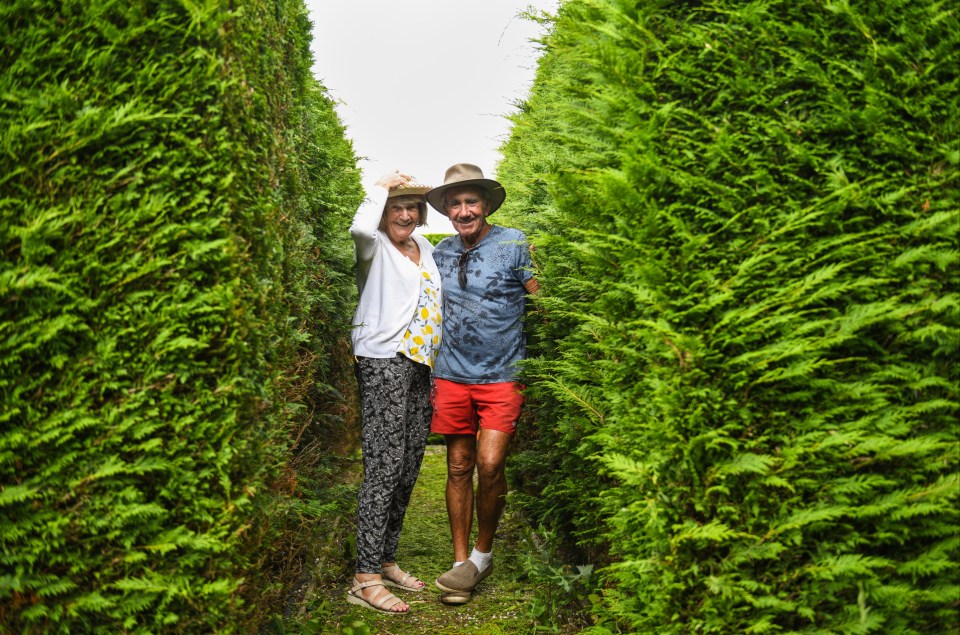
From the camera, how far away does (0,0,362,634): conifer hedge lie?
2.37 metres

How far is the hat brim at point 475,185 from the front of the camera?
192 inches

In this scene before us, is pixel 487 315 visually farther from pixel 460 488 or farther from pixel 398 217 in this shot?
pixel 460 488

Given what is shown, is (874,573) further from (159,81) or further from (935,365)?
(159,81)

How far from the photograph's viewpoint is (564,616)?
173 inches

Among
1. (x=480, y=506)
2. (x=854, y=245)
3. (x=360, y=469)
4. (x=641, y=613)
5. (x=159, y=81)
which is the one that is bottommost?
(x=360, y=469)

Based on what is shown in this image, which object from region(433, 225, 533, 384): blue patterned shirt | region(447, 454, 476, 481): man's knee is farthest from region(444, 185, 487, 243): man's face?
region(447, 454, 476, 481): man's knee

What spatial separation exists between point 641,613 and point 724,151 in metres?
1.87

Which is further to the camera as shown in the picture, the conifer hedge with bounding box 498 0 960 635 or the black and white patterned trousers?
the black and white patterned trousers

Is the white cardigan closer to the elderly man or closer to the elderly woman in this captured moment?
the elderly woman

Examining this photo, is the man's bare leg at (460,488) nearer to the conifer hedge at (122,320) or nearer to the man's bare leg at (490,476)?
the man's bare leg at (490,476)

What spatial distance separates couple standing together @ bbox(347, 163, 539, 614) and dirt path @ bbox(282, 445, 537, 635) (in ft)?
0.38

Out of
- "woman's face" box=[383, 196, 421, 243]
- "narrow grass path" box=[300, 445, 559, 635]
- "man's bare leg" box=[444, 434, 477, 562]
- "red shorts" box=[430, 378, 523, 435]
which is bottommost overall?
"narrow grass path" box=[300, 445, 559, 635]

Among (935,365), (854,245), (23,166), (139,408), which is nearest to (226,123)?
(23,166)

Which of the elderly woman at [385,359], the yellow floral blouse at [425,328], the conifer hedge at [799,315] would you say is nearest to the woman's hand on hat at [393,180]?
the elderly woman at [385,359]
